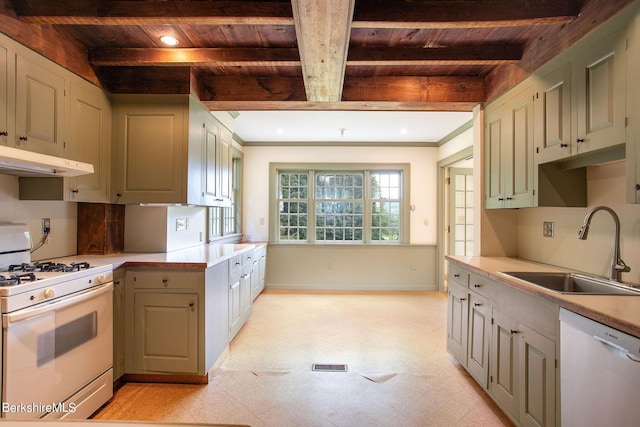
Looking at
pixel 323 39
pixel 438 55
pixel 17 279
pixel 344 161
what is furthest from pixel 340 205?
pixel 17 279

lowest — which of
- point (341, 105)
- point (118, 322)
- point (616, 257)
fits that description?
point (118, 322)

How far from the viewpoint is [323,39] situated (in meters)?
1.86

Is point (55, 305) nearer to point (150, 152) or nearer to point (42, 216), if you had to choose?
point (42, 216)

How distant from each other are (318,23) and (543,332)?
77.6 inches

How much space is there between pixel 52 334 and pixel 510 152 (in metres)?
3.15

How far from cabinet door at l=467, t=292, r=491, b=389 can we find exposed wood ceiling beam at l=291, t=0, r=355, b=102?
190 centimetres

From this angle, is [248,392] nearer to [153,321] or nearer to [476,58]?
[153,321]

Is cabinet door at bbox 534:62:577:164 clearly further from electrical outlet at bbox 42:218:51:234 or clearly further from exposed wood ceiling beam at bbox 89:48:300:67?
electrical outlet at bbox 42:218:51:234

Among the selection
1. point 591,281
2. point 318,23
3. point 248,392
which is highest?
point 318,23

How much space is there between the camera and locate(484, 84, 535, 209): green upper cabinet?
2205mm

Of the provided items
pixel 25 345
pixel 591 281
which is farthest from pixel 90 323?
pixel 591 281

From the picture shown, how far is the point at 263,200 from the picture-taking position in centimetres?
526

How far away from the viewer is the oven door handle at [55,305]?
4.77 feet

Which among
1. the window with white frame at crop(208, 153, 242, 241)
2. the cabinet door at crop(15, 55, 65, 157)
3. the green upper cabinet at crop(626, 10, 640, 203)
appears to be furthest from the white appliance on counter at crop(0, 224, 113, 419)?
the green upper cabinet at crop(626, 10, 640, 203)
